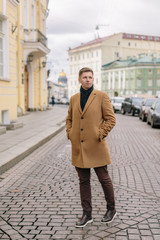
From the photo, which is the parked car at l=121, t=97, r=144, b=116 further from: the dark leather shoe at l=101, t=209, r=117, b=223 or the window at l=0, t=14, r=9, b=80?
the dark leather shoe at l=101, t=209, r=117, b=223

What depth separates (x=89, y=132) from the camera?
3.75 meters

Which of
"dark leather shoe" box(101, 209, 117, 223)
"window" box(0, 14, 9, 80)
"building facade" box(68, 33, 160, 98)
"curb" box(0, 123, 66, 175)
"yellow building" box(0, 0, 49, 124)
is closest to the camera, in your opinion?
"dark leather shoe" box(101, 209, 117, 223)

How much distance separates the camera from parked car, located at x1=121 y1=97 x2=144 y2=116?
2882cm

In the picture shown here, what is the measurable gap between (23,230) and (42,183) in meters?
2.05

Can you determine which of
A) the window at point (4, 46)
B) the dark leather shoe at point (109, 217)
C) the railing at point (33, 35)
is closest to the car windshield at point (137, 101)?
the railing at point (33, 35)

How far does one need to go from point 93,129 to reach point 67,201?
4.88ft

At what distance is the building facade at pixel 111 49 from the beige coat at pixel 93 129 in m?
91.0

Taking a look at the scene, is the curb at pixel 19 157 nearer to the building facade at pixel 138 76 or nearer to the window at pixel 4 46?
the window at pixel 4 46

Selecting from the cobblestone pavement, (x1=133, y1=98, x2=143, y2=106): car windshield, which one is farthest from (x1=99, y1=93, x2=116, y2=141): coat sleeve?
(x1=133, y1=98, x2=143, y2=106): car windshield

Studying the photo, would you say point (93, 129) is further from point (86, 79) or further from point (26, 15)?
point (26, 15)

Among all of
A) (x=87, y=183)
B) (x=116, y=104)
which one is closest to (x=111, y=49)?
(x=116, y=104)

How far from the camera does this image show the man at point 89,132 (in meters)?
3.75

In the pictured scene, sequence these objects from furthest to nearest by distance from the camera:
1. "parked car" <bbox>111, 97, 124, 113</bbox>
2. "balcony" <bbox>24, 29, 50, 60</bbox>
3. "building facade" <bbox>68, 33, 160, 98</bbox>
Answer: "building facade" <bbox>68, 33, 160, 98</bbox>
"parked car" <bbox>111, 97, 124, 113</bbox>
"balcony" <bbox>24, 29, 50, 60</bbox>

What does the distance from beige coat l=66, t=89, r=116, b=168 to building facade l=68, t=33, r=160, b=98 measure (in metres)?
91.0
